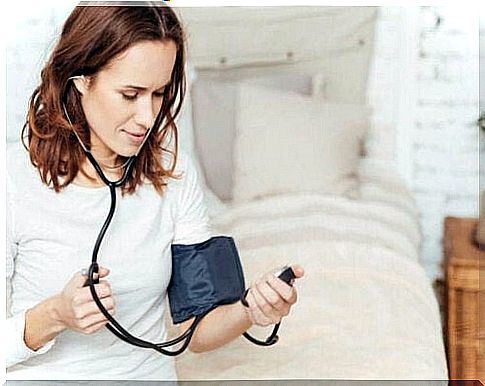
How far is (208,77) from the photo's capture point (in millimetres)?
1139

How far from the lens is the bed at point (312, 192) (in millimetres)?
1141

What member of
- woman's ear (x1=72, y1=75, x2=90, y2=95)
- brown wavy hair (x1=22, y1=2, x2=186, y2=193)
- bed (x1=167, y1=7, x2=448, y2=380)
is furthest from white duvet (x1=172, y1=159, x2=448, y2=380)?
woman's ear (x1=72, y1=75, x2=90, y2=95)

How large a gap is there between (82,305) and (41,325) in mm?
84

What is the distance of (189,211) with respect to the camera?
112cm

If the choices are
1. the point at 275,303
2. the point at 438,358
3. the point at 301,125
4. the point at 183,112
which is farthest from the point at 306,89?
the point at 438,358

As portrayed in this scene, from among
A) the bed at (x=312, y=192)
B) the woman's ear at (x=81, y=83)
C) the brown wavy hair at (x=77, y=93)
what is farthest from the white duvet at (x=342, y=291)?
the woman's ear at (x=81, y=83)

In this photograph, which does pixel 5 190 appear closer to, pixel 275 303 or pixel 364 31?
pixel 275 303

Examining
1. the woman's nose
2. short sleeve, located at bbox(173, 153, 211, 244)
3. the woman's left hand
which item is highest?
the woman's nose

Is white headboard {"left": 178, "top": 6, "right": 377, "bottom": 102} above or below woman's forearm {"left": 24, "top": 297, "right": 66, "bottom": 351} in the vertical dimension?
above

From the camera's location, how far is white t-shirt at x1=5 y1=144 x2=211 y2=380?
108cm

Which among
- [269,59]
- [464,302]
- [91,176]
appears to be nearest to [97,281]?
[91,176]

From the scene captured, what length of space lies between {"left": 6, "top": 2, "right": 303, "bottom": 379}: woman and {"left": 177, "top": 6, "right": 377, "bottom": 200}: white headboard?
0.05 meters

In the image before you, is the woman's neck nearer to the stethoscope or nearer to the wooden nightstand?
the stethoscope

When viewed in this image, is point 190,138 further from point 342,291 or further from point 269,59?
point 342,291
